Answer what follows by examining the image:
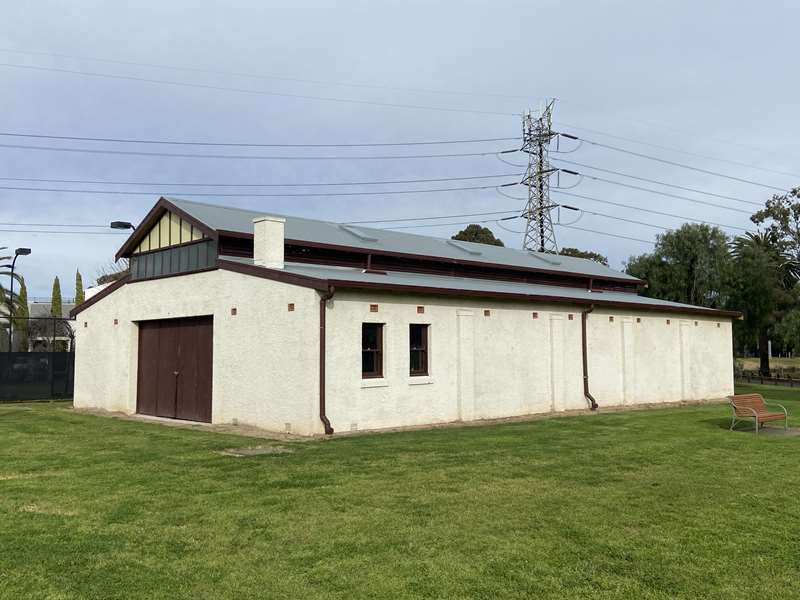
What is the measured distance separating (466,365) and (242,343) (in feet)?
19.5

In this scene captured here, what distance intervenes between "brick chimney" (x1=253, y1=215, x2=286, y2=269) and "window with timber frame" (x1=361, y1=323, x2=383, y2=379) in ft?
9.82

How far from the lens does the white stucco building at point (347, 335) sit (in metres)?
15.9

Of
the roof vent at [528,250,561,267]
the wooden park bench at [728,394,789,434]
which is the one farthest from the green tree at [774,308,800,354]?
the wooden park bench at [728,394,789,434]

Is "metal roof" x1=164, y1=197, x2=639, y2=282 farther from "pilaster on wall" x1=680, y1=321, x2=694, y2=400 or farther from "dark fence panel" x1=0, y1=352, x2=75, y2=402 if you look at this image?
"dark fence panel" x1=0, y1=352, x2=75, y2=402

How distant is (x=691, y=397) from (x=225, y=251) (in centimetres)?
1804

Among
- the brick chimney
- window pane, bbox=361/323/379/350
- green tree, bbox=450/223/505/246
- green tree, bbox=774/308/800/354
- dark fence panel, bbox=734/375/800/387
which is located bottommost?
dark fence panel, bbox=734/375/800/387

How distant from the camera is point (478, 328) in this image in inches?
747

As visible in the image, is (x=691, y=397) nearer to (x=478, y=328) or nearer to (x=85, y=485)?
(x=478, y=328)

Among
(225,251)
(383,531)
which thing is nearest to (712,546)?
(383,531)

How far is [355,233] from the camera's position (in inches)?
942

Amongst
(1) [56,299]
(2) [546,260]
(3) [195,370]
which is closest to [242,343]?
(3) [195,370]

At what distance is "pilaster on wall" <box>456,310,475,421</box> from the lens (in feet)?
59.9

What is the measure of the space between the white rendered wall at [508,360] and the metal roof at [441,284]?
41cm

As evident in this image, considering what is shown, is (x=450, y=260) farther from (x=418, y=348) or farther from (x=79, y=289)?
(x=79, y=289)
